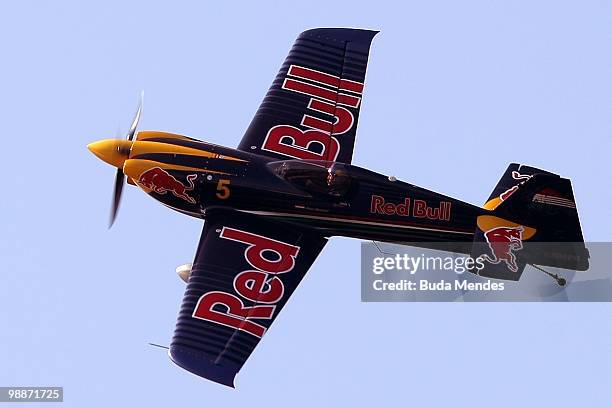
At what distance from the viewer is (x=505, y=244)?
32.9 metres

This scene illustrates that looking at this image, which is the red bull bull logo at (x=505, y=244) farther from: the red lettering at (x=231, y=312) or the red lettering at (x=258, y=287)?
the red lettering at (x=231, y=312)

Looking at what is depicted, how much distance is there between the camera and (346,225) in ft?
108

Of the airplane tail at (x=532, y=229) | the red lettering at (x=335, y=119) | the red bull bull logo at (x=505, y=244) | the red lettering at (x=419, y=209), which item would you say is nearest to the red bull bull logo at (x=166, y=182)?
the red lettering at (x=335, y=119)

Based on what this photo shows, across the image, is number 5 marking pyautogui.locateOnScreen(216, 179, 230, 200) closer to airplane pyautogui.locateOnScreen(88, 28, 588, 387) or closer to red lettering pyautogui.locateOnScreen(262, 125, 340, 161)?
airplane pyautogui.locateOnScreen(88, 28, 588, 387)

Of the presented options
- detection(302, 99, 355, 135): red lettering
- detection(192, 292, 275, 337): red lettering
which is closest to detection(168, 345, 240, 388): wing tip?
detection(192, 292, 275, 337): red lettering

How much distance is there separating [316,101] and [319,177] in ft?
8.94

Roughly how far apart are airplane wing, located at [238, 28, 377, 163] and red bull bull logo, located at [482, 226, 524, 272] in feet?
12.1

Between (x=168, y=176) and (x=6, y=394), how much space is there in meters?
5.77

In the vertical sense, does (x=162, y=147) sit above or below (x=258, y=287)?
above

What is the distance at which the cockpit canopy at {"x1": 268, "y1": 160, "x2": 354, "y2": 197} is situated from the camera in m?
32.9

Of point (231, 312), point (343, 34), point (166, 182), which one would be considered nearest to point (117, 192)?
point (166, 182)

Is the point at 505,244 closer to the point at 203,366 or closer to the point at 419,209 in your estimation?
the point at 419,209

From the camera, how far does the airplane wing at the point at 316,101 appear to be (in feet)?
113

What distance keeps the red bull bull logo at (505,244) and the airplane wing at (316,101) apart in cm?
370
